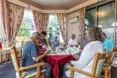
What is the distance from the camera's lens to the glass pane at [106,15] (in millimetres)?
4340

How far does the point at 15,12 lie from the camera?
4.75m

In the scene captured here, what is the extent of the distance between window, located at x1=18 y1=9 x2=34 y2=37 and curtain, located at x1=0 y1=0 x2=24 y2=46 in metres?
0.50

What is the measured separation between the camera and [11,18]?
4.57 metres

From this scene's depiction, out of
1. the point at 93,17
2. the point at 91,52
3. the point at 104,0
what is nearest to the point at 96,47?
the point at 91,52

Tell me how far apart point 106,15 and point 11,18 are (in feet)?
11.1

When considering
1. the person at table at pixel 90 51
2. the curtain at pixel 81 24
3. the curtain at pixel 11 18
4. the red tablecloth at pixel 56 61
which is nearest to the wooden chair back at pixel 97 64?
the person at table at pixel 90 51

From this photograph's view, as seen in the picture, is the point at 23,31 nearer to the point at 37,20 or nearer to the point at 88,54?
the point at 37,20

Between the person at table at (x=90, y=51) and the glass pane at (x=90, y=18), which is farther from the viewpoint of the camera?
the glass pane at (x=90, y=18)

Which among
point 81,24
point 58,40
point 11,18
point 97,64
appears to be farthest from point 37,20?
point 97,64

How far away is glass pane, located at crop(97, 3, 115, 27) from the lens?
434 cm

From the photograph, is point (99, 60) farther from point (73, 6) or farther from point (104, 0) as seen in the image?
point (73, 6)

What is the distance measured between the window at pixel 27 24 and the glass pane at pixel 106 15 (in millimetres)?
2936

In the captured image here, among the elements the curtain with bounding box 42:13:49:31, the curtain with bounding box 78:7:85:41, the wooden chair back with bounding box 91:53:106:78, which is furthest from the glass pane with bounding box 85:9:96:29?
the wooden chair back with bounding box 91:53:106:78

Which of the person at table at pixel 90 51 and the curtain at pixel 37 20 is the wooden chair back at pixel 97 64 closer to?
the person at table at pixel 90 51
